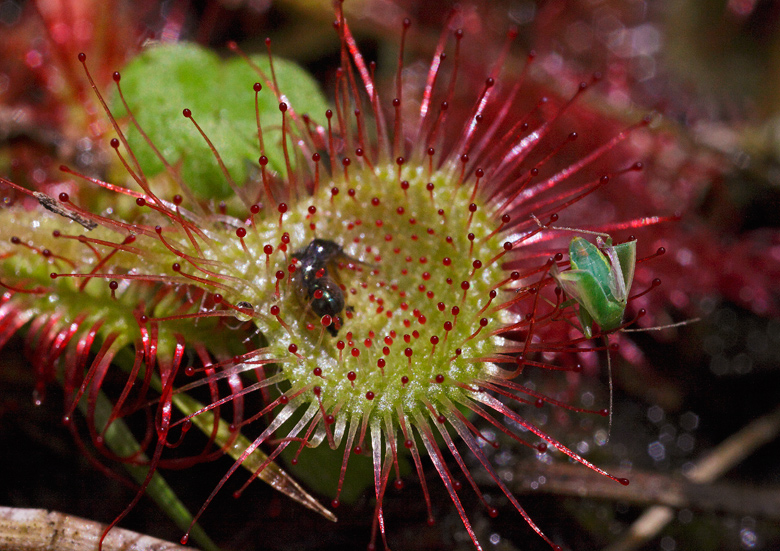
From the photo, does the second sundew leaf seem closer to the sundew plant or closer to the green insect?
the sundew plant

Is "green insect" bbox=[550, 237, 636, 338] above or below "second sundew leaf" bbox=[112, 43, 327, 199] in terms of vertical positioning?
below

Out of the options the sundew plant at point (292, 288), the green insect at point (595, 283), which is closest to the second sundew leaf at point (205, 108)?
the sundew plant at point (292, 288)

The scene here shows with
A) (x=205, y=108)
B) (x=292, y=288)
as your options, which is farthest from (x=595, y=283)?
(x=205, y=108)

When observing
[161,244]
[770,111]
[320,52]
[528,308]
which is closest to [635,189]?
[770,111]

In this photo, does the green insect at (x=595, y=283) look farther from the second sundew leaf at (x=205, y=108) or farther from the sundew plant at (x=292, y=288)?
the second sundew leaf at (x=205, y=108)

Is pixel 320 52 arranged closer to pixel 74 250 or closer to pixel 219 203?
pixel 219 203

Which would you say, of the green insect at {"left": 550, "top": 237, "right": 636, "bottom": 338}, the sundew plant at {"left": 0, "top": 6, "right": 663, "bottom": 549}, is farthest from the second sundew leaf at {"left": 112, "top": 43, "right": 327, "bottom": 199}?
the green insect at {"left": 550, "top": 237, "right": 636, "bottom": 338}
